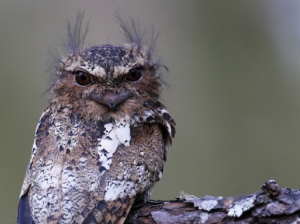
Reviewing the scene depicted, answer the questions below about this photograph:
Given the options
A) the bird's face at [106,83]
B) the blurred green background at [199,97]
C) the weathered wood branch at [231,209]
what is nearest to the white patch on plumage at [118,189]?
the weathered wood branch at [231,209]

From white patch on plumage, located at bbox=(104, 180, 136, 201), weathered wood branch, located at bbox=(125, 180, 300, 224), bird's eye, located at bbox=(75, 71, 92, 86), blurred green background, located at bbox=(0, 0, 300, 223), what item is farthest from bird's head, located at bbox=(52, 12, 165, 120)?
blurred green background, located at bbox=(0, 0, 300, 223)

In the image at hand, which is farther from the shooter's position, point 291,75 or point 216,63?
point 291,75

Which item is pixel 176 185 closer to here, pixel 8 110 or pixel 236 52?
pixel 236 52

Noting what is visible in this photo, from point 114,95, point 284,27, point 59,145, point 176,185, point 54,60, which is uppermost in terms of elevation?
point 284,27

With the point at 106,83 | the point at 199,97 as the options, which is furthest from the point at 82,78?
the point at 199,97

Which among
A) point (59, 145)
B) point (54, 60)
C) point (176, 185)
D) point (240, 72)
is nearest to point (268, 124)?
point (240, 72)
